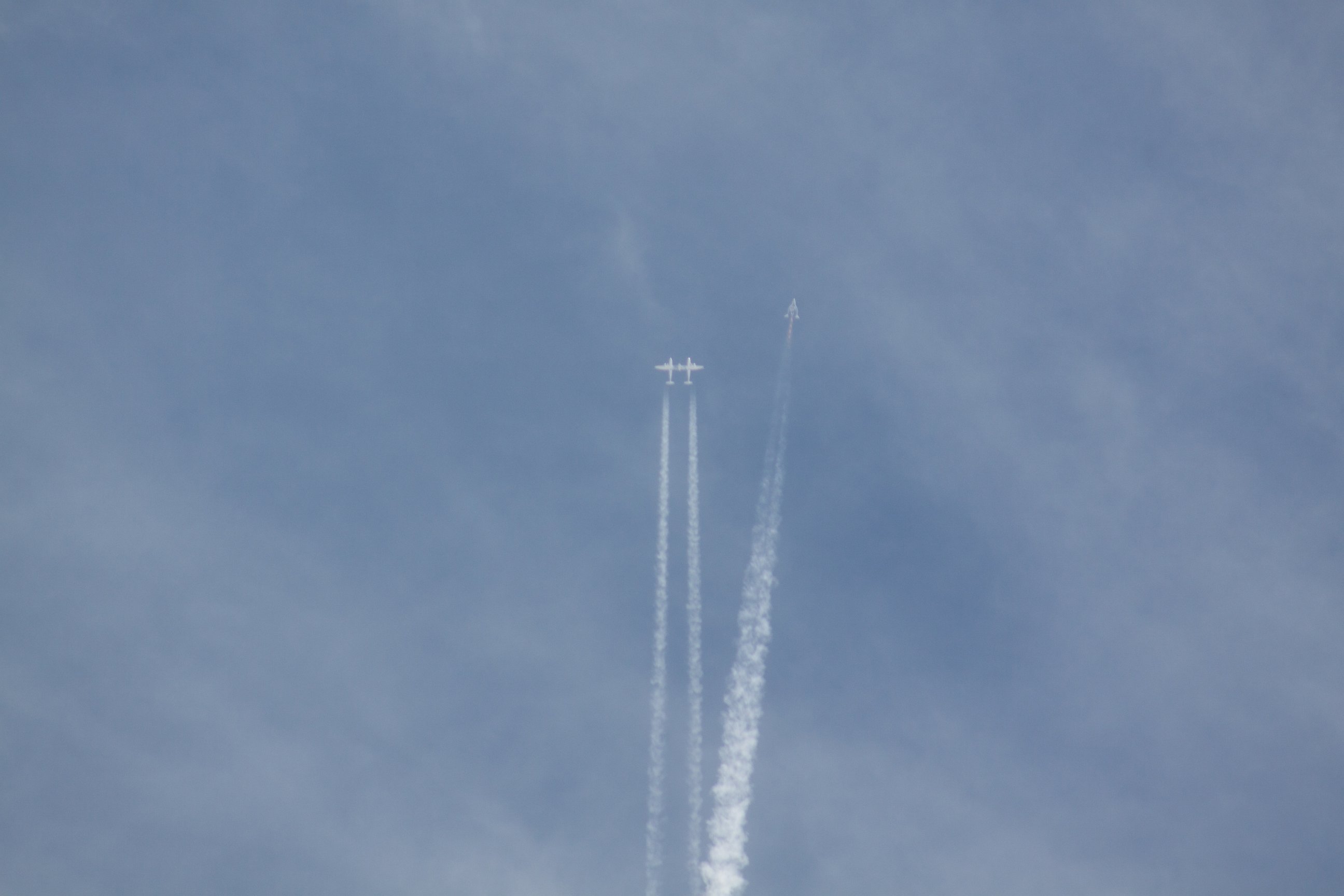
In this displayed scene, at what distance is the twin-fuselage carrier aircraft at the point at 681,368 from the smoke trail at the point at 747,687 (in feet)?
23.0

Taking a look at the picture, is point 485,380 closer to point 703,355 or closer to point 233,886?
point 703,355

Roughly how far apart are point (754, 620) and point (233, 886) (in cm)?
4096

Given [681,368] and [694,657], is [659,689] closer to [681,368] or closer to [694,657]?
[694,657]

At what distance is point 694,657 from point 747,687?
489 centimetres

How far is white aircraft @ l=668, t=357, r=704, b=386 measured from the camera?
14825cm

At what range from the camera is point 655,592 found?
146875 mm

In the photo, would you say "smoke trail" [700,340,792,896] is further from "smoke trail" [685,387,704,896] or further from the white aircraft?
the white aircraft

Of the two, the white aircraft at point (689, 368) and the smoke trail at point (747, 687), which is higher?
the white aircraft at point (689, 368)

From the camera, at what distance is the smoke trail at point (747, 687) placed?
130 metres

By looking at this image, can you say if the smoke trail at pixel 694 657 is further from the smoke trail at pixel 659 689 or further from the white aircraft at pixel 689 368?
the white aircraft at pixel 689 368

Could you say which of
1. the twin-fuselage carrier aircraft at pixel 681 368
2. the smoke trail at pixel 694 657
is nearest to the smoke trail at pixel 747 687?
the smoke trail at pixel 694 657

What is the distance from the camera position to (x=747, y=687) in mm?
137375

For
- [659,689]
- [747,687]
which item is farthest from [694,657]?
[747,687]

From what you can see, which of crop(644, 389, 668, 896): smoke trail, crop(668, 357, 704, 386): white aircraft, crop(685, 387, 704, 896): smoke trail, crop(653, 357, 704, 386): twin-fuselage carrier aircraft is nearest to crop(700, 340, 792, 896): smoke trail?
Result: crop(685, 387, 704, 896): smoke trail
